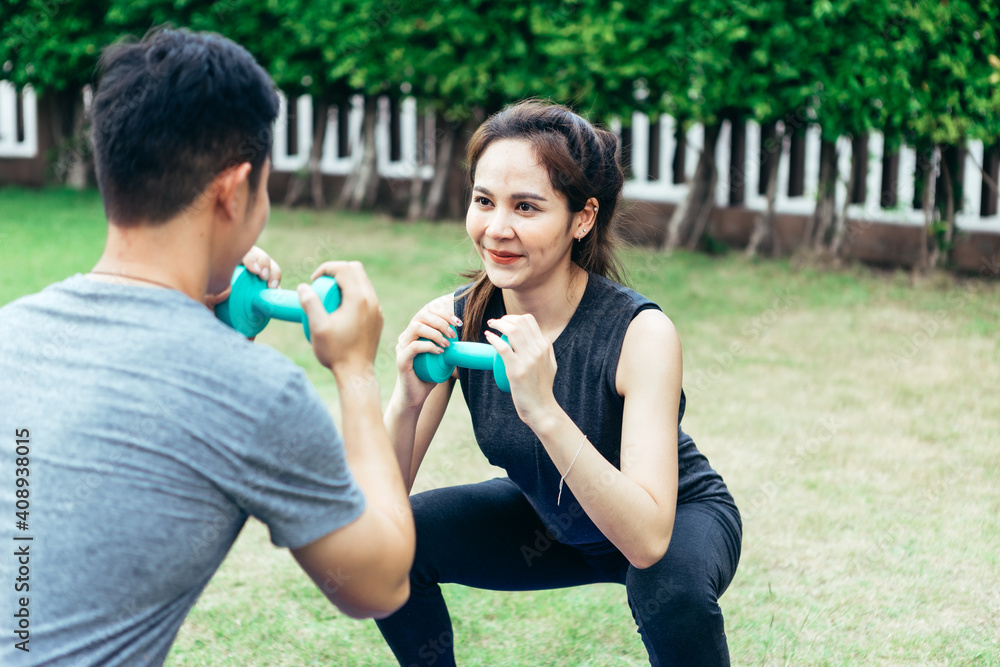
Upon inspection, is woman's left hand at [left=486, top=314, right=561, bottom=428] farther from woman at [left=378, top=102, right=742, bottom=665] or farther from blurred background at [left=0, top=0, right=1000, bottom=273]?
blurred background at [left=0, top=0, right=1000, bottom=273]

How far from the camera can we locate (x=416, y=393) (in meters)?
2.52

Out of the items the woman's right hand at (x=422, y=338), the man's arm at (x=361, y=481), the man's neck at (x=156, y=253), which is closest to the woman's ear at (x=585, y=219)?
the woman's right hand at (x=422, y=338)

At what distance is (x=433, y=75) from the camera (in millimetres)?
9281

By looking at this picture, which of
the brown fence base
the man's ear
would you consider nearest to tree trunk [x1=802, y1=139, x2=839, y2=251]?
the brown fence base

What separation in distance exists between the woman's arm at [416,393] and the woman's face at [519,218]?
198 millimetres

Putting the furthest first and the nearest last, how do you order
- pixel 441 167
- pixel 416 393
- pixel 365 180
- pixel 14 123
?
pixel 14 123
pixel 365 180
pixel 441 167
pixel 416 393

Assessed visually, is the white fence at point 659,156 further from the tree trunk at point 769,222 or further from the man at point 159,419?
the man at point 159,419

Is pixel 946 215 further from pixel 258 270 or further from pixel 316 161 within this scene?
pixel 258 270

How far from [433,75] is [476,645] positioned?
685cm

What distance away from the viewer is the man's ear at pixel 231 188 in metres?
1.63

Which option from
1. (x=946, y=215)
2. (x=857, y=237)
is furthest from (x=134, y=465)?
(x=857, y=237)

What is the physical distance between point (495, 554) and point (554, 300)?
2.16 feet

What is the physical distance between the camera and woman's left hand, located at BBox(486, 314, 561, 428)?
2.10 metres

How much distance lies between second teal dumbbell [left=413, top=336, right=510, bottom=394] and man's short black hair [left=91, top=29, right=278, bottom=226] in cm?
72
